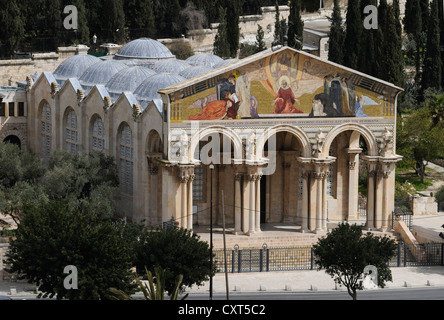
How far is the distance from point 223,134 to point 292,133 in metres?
4.35

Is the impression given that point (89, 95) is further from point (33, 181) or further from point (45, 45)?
point (45, 45)

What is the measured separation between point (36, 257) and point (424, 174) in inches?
1736

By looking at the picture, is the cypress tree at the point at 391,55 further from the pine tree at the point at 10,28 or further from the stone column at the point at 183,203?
the pine tree at the point at 10,28

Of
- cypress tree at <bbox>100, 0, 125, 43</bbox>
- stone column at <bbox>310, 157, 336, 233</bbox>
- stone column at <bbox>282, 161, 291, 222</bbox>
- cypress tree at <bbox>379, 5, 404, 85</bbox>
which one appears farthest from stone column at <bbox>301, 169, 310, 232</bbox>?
cypress tree at <bbox>100, 0, 125, 43</bbox>

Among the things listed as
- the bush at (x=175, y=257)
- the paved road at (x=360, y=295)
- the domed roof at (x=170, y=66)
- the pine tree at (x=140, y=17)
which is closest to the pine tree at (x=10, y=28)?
the pine tree at (x=140, y=17)

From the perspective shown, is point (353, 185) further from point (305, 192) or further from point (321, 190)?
point (305, 192)

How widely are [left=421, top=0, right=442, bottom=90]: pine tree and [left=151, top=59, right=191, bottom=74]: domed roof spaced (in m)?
30.4

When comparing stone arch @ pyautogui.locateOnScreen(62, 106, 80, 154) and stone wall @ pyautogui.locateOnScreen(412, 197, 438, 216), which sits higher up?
stone arch @ pyautogui.locateOnScreen(62, 106, 80, 154)

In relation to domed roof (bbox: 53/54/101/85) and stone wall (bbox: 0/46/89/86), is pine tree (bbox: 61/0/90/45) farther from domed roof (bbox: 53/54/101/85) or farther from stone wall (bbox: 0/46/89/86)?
domed roof (bbox: 53/54/101/85)

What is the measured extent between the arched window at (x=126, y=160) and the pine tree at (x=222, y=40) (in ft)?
111

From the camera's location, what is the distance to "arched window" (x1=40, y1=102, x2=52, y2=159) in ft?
302

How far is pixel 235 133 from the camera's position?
77.0 meters

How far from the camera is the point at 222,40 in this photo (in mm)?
116125

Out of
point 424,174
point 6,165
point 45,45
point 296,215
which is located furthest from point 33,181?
point 45,45
